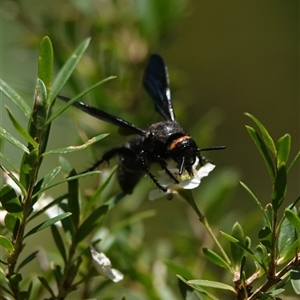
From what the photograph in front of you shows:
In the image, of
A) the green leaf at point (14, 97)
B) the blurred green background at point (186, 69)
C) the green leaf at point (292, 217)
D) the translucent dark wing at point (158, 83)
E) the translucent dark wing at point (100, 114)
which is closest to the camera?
the green leaf at point (292, 217)

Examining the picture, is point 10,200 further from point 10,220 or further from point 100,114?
point 100,114

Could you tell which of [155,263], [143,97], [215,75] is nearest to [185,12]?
[143,97]

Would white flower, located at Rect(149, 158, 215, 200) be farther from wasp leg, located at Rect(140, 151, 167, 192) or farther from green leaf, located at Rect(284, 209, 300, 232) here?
green leaf, located at Rect(284, 209, 300, 232)

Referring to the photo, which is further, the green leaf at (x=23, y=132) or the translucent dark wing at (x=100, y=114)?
the translucent dark wing at (x=100, y=114)

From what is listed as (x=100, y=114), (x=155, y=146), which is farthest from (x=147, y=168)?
(x=100, y=114)

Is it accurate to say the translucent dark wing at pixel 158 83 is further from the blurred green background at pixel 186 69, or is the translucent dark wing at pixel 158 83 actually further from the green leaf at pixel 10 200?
the green leaf at pixel 10 200

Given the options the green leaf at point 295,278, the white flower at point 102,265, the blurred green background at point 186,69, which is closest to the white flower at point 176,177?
the white flower at point 102,265
